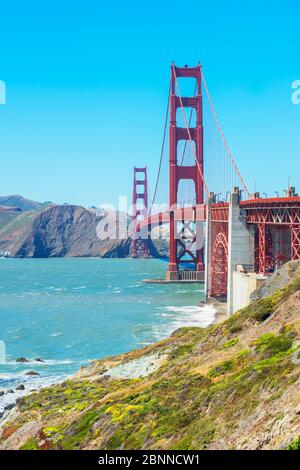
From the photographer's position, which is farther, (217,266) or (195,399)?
(217,266)

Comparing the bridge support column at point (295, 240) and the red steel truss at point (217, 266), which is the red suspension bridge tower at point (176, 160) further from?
the bridge support column at point (295, 240)

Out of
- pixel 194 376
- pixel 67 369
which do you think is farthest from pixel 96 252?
pixel 194 376

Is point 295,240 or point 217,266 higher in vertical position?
point 295,240

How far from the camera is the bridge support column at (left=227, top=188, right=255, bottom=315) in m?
49.1

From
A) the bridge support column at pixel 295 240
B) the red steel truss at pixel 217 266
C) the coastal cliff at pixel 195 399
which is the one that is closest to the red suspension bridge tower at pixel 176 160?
the red steel truss at pixel 217 266

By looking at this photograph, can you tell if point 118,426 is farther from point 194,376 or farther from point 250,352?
point 250,352

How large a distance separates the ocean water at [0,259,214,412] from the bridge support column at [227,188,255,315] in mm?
4779

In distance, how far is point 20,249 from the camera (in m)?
192

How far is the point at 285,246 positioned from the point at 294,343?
93.3 ft

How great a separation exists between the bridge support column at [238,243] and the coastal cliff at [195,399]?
22.1 meters

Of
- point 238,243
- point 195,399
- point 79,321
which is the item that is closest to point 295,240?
point 238,243

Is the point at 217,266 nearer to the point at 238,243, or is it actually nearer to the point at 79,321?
the point at 238,243

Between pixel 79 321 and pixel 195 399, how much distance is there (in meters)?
40.4

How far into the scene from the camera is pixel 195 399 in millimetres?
16391
